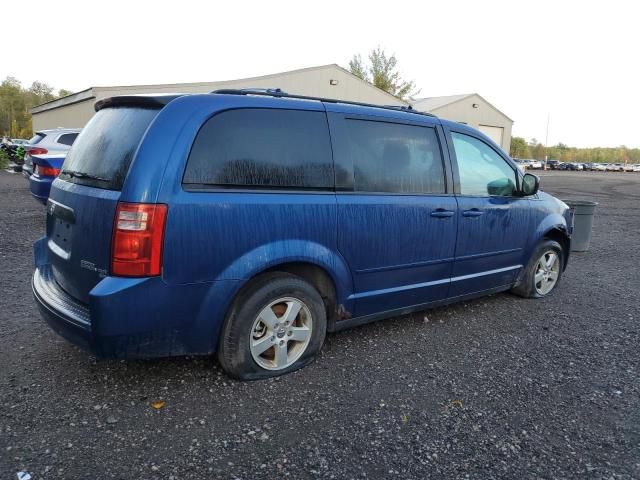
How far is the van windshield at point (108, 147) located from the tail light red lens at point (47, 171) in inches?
188

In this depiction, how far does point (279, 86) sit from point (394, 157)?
69.0 ft

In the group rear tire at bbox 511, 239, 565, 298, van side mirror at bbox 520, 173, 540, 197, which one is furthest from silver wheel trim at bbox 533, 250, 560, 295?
van side mirror at bbox 520, 173, 540, 197

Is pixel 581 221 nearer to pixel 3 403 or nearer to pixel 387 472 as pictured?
pixel 387 472

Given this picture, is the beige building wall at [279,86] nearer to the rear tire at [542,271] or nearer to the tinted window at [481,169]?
the rear tire at [542,271]

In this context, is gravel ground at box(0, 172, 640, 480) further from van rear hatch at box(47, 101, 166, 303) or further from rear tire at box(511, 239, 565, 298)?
rear tire at box(511, 239, 565, 298)

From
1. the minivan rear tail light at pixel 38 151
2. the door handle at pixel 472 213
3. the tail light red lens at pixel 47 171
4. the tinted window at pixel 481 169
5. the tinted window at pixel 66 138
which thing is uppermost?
the tinted window at pixel 66 138

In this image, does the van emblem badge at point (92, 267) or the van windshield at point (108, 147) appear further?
the van windshield at point (108, 147)

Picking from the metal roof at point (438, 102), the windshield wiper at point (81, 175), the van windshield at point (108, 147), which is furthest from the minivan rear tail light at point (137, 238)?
the metal roof at point (438, 102)

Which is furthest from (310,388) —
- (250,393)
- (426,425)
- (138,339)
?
(138,339)

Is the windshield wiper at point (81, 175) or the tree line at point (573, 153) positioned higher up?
the tree line at point (573, 153)

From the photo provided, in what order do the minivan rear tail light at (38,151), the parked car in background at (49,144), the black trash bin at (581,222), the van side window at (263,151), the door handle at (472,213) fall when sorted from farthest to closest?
the parked car in background at (49,144) → the minivan rear tail light at (38,151) → the black trash bin at (581,222) → the door handle at (472,213) → the van side window at (263,151)

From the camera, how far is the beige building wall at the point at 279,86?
70.9ft

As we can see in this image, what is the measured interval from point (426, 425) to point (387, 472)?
49cm

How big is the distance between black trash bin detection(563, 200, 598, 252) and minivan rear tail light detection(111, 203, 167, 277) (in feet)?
23.3
